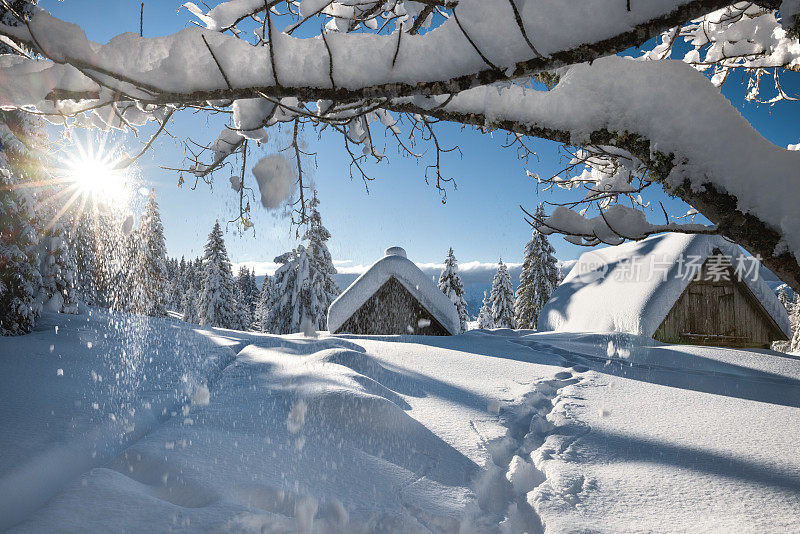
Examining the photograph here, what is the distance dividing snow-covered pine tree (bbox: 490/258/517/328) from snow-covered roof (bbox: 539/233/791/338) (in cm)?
1809

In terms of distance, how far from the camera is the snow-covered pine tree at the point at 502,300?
29.8 m

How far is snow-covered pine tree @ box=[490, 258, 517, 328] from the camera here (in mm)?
29797

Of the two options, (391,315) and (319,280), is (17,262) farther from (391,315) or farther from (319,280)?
(319,280)

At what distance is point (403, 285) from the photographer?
10.9 m

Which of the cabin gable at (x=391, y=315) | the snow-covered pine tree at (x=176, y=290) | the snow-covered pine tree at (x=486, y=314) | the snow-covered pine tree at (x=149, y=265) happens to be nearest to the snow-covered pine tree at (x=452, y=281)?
the snow-covered pine tree at (x=486, y=314)

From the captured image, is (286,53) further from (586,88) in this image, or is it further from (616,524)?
(616,524)

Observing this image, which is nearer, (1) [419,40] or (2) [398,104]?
(1) [419,40]

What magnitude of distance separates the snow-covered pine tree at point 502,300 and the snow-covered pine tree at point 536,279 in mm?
1598

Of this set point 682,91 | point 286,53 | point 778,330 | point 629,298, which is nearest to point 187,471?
point 286,53

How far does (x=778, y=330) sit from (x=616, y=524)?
1229cm

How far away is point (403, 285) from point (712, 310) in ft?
28.4

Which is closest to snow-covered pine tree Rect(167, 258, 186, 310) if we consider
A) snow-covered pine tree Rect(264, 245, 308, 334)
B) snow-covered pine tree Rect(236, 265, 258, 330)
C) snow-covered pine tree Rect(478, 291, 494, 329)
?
snow-covered pine tree Rect(236, 265, 258, 330)

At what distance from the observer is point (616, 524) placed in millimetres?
1719

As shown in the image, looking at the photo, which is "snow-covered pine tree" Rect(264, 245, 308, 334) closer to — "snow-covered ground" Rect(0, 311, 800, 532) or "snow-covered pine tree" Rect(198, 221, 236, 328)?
"snow-covered pine tree" Rect(198, 221, 236, 328)
